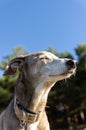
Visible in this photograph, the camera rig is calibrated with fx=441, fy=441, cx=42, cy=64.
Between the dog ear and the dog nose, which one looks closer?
the dog nose

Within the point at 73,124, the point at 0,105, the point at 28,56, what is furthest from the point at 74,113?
the point at 28,56

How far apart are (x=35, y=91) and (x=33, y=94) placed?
0.05m

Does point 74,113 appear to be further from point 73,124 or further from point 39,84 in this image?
point 39,84

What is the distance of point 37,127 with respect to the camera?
612cm

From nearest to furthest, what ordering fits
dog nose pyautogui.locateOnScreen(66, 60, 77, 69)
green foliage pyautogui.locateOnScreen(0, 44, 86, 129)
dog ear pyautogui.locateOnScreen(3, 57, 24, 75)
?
dog nose pyautogui.locateOnScreen(66, 60, 77, 69)
dog ear pyautogui.locateOnScreen(3, 57, 24, 75)
green foliage pyautogui.locateOnScreen(0, 44, 86, 129)

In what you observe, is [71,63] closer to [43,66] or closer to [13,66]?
[43,66]

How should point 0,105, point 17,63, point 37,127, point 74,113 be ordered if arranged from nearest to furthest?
1. point 37,127
2. point 17,63
3. point 0,105
4. point 74,113

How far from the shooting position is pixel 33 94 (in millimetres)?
6215

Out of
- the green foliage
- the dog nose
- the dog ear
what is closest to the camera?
the dog nose

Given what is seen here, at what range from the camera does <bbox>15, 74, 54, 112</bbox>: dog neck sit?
6.18 m

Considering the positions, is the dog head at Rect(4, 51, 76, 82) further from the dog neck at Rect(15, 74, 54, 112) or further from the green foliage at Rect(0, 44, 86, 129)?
the green foliage at Rect(0, 44, 86, 129)

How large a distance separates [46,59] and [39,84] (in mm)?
400

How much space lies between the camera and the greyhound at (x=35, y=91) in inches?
241

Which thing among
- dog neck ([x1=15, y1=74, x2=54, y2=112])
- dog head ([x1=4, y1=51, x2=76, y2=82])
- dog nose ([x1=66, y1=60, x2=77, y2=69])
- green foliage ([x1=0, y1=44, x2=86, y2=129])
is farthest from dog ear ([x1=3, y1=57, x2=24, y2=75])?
green foliage ([x1=0, y1=44, x2=86, y2=129])
